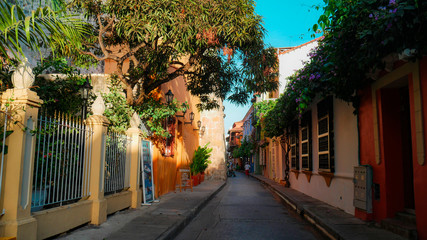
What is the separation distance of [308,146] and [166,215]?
6.99 meters

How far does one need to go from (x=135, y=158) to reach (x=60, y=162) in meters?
4.06

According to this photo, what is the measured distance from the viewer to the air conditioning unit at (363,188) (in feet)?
Result: 23.7

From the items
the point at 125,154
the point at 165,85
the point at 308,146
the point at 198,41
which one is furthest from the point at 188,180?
the point at 198,41

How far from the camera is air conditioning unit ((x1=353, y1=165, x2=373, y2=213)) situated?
7.23 meters

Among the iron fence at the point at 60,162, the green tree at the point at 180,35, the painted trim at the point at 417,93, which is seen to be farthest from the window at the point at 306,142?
the iron fence at the point at 60,162

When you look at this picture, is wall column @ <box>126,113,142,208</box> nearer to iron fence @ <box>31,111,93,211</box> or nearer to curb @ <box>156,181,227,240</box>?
curb @ <box>156,181,227,240</box>

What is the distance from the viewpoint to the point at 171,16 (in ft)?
25.8

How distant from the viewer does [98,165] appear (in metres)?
6.94

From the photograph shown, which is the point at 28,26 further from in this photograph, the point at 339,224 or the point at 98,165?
the point at 339,224

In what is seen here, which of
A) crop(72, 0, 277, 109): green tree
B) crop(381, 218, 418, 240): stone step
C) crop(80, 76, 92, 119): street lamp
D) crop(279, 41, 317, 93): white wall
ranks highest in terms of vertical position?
crop(279, 41, 317, 93): white wall

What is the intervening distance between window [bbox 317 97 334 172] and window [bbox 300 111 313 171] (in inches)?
49.0

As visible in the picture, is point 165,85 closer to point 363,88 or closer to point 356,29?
point 363,88

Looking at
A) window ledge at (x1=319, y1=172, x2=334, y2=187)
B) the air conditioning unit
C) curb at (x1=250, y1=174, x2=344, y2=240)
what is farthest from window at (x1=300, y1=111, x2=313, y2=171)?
the air conditioning unit

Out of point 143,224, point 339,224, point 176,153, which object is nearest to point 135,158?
point 143,224
